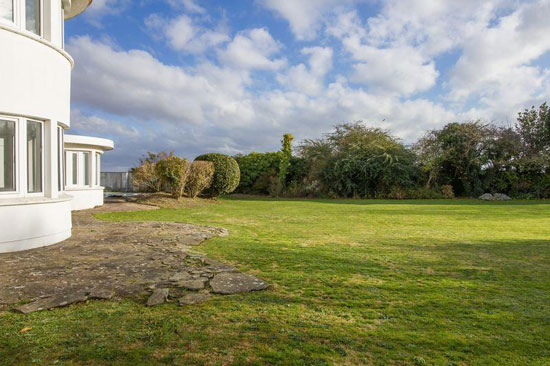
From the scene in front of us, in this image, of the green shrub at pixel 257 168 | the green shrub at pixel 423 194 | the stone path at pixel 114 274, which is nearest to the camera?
the stone path at pixel 114 274

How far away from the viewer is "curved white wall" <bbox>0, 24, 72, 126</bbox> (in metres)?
6.44

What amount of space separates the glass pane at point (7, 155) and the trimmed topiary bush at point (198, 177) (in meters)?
12.1

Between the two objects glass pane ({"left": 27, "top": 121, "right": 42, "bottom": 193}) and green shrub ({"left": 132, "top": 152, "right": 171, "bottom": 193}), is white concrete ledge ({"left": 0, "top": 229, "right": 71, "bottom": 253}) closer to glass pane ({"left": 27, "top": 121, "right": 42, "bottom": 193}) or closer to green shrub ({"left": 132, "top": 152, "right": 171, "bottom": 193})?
glass pane ({"left": 27, "top": 121, "right": 42, "bottom": 193})

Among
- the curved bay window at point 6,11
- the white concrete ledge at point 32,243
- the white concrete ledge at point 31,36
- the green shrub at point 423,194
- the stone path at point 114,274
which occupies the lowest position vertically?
the stone path at point 114,274

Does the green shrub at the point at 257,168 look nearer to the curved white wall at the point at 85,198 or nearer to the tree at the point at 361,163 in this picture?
the tree at the point at 361,163

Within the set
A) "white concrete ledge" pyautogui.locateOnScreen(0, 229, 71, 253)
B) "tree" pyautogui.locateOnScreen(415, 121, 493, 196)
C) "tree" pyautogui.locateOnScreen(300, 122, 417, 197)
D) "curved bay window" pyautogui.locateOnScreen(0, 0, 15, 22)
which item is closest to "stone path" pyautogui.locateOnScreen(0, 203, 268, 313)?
"white concrete ledge" pyautogui.locateOnScreen(0, 229, 71, 253)

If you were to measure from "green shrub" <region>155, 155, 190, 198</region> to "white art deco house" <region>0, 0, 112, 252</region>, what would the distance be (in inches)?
385

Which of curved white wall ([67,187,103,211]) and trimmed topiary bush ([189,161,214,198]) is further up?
trimmed topiary bush ([189,161,214,198])

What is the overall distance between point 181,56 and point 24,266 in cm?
1041

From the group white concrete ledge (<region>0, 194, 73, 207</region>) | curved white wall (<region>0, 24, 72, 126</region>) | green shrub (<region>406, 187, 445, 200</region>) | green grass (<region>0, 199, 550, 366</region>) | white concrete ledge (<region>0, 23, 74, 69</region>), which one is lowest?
green grass (<region>0, 199, 550, 366</region>)

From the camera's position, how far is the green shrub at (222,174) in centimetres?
2085

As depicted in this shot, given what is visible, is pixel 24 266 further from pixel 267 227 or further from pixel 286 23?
pixel 286 23

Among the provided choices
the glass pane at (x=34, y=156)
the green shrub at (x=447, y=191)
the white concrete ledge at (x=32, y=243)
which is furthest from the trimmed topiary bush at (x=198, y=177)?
the green shrub at (x=447, y=191)

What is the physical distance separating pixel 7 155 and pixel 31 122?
86cm
